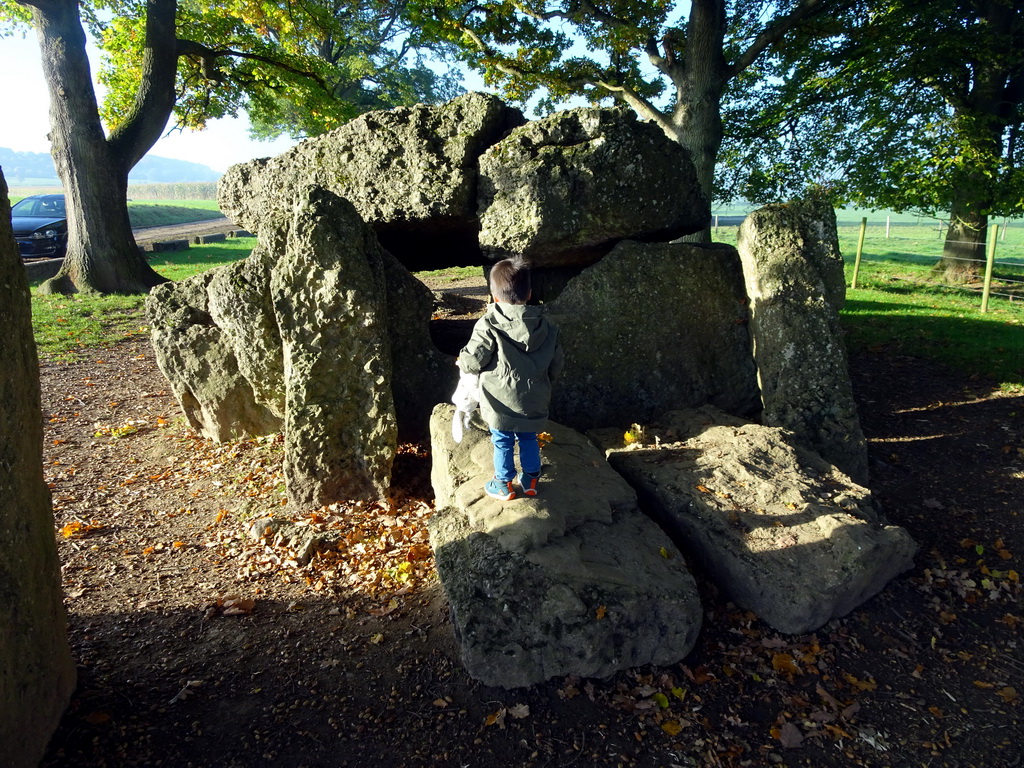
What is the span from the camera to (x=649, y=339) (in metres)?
6.47

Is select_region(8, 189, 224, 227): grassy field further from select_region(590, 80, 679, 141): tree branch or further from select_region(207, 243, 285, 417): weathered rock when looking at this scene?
select_region(207, 243, 285, 417): weathered rock

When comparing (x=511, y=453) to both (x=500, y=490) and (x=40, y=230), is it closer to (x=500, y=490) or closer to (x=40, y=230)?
(x=500, y=490)

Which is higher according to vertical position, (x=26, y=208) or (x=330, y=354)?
(x=26, y=208)

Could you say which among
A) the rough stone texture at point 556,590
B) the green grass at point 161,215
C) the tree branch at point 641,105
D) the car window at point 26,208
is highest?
the tree branch at point 641,105

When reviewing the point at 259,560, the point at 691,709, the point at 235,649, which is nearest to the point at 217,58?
the point at 259,560

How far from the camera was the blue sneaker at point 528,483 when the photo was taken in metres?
4.35

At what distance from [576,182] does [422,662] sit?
4.41 metres

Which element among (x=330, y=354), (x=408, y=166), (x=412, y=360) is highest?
(x=408, y=166)

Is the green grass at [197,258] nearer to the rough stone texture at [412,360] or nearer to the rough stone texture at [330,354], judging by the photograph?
the rough stone texture at [412,360]

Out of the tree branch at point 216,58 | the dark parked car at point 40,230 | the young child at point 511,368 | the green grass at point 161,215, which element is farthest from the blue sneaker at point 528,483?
the green grass at point 161,215

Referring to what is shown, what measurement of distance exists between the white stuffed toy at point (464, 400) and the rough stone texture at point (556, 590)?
0.60 meters

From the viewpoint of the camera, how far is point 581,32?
43.5 feet

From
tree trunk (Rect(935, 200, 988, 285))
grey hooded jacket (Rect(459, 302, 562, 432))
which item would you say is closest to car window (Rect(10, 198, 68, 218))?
grey hooded jacket (Rect(459, 302, 562, 432))

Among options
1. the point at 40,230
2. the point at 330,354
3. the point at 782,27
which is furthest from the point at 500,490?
the point at 40,230
